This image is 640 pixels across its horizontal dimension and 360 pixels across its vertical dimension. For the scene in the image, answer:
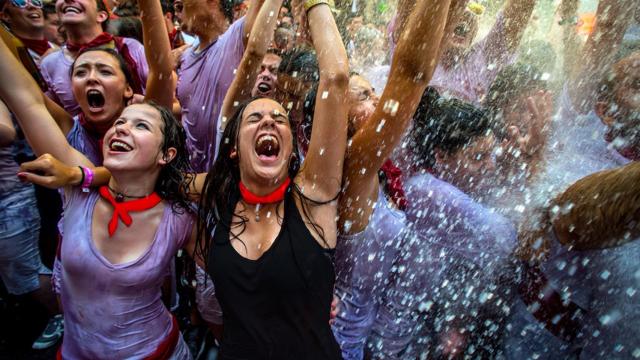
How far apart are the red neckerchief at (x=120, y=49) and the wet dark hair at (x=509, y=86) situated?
268cm

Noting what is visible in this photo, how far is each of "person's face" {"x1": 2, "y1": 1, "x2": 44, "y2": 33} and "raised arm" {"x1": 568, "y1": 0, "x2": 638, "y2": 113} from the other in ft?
15.2

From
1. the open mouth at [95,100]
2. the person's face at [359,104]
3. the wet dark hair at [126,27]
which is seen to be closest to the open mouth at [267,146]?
the person's face at [359,104]

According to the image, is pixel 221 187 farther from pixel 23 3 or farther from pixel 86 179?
pixel 23 3

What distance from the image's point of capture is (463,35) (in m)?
3.71

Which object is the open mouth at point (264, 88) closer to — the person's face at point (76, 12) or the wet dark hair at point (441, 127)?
the wet dark hair at point (441, 127)

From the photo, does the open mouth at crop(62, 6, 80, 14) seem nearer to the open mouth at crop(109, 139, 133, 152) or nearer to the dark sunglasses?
the dark sunglasses

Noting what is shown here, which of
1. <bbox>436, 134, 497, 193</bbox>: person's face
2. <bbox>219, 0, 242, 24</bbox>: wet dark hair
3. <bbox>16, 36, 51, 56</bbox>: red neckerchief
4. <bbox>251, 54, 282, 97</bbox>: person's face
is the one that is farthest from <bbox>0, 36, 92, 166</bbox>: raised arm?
<bbox>16, 36, 51, 56</bbox>: red neckerchief

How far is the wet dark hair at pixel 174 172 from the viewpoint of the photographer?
2.16 m

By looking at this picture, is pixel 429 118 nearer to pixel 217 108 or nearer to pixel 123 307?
pixel 217 108

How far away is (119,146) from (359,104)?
4.08ft

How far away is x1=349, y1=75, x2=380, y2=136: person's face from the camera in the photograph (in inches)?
89.4

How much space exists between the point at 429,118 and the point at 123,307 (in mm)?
1940

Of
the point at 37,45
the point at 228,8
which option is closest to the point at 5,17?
the point at 37,45

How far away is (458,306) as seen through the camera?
2611 millimetres
